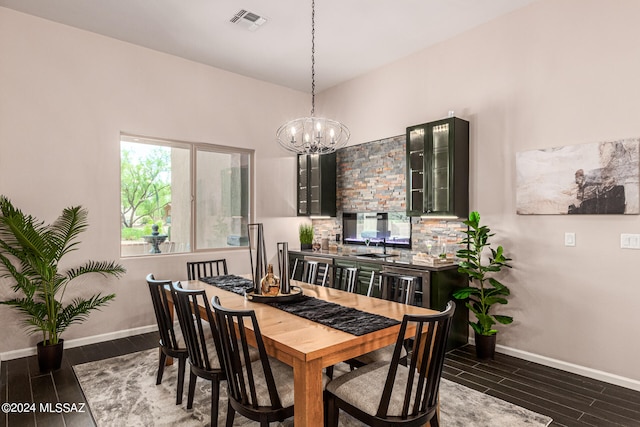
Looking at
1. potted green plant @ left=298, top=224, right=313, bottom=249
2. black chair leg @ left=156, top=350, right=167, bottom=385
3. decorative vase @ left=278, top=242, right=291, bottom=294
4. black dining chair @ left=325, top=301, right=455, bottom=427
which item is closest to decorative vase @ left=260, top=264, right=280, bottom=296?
decorative vase @ left=278, top=242, right=291, bottom=294

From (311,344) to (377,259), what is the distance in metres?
2.51

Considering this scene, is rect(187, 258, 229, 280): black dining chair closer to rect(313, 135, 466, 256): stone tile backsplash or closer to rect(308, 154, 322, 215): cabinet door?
rect(308, 154, 322, 215): cabinet door

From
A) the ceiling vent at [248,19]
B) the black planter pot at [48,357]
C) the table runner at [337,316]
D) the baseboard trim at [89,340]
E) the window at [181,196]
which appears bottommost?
the baseboard trim at [89,340]

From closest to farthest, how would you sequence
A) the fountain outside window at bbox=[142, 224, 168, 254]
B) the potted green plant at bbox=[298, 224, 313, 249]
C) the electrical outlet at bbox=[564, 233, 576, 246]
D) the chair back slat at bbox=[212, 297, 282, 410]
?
the chair back slat at bbox=[212, 297, 282, 410] < the electrical outlet at bbox=[564, 233, 576, 246] < the fountain outside window at bbox=[142, 224, 168, 254] < the potted green plant at bbox=[298, 224, 313, 249]

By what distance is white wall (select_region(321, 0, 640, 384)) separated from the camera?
3123 mm

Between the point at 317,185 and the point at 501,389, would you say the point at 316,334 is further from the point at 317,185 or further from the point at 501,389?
the point at 317,185

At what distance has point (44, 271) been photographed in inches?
138

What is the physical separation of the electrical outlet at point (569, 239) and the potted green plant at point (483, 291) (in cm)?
50

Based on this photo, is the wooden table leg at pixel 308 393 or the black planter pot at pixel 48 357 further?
the black planter pot at pixel 48 357

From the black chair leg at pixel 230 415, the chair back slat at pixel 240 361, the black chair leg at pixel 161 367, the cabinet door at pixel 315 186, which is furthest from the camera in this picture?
the cabinet door at pixel 315 186

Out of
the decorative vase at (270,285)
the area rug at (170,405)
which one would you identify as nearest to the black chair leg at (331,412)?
the area rug at (170,405)

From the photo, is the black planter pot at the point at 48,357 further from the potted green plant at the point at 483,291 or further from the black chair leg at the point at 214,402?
the potted green plant at the point at 483,291

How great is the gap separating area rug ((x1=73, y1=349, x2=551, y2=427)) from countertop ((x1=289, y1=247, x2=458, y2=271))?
1.13 m

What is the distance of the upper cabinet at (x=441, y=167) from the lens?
3.98 m
